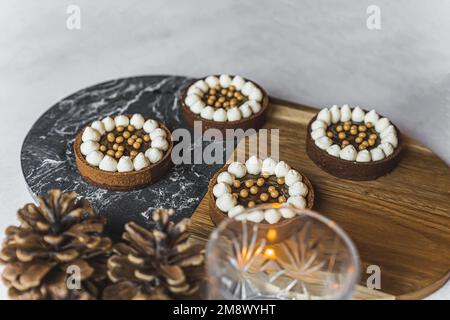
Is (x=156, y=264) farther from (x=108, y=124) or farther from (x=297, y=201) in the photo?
(x=108, y=124)

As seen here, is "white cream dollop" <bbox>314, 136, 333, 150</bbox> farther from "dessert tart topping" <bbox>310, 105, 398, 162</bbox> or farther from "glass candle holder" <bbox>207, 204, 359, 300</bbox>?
"glass candle holder" <bbox>207, 204, 359, 300</bbox>

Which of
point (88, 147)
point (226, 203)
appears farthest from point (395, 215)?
point (88, 147)

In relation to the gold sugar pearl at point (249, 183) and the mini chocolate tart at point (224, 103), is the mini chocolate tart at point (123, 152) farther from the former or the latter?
the gold sugar pearl at point (249, 183)

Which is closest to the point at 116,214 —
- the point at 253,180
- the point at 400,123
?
the point at 253,180

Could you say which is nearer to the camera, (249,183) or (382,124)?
(249,183)

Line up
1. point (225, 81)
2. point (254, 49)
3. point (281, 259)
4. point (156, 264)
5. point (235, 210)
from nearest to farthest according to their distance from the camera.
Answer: point (156, 264) < point (281, 259) < point (235, 210) < point (225, 81) < point (254, 49)

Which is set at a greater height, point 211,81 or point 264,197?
point 211,81
